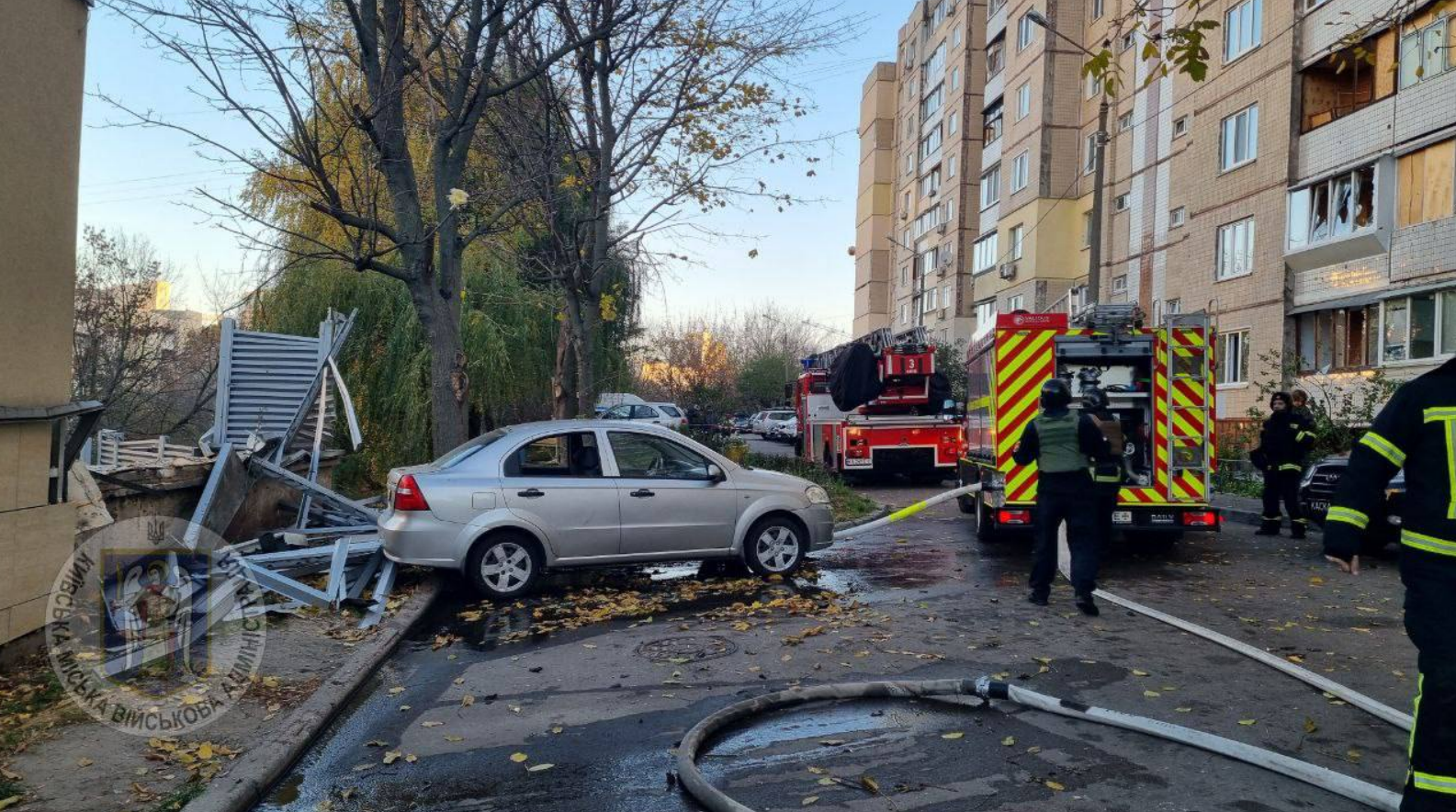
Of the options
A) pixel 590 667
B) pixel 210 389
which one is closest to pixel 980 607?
pixel 590 667

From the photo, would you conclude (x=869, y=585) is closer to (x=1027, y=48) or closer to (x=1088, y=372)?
(x=1088, y=372)

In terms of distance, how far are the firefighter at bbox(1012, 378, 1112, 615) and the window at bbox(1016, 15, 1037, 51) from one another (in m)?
32.0

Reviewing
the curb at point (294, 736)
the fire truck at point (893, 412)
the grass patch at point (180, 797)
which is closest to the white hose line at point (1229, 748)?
the curb at point (294, 736)

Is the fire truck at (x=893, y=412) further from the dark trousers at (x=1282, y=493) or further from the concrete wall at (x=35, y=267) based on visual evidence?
the concrete wall at (x=35, y=267)

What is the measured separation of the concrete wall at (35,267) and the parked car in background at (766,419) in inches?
1552

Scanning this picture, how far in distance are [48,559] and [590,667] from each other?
3422 mm

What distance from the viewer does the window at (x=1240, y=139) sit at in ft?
78.5

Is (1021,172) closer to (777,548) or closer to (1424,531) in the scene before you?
(777,548)

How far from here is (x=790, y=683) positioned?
242 inches

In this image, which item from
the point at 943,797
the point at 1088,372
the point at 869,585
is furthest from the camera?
the point at 1088,372

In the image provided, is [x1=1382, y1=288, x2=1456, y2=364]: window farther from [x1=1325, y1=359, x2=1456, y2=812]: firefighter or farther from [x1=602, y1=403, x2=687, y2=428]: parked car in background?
[x1=1325, y1=359, x2=1456, y2=812]: firefighter

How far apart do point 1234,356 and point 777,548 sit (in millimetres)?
18861

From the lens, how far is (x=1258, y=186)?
23.5 meters

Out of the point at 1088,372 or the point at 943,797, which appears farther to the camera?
the point at 1088,372
